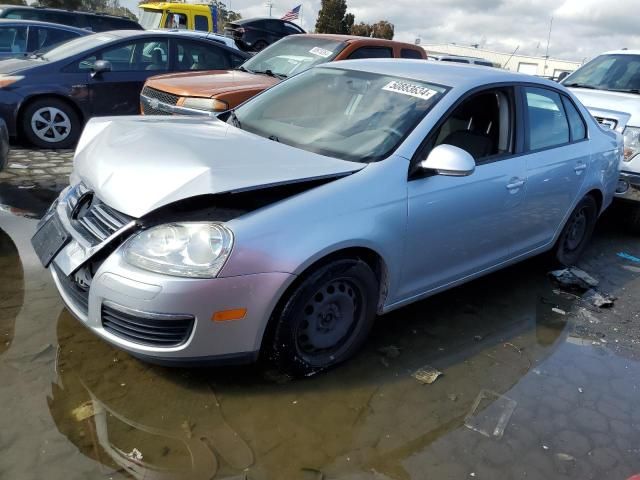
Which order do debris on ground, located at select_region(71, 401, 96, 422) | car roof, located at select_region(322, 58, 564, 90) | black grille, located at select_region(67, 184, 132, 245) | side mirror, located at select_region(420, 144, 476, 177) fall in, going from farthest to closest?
car roof, located at select_region(322, 58, 564, 90) → side mirror, located at select_region(420, 144, 476, 177) → black grille, located at select_region(67, 184, 132, 245) → debris on ground, located at select_region(71, 401, 96, 422)

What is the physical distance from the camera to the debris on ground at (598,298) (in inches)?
171

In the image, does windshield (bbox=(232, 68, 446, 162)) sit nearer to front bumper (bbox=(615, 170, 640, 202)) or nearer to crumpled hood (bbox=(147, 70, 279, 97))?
crumpled hood (bbox=(147, 70, 279, 97))

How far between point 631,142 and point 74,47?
277 inches

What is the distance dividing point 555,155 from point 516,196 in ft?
2.25

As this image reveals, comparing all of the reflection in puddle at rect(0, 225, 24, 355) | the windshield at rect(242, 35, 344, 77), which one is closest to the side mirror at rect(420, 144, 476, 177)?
the reflection in puddle at rect(0, 225, 24, 355)

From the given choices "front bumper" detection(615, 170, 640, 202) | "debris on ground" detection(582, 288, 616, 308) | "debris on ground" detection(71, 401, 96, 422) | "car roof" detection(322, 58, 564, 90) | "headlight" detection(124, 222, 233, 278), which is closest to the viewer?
"headlight" detection(124, 222, 233, 278)

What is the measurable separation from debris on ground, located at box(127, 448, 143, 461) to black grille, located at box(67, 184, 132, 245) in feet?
3.16

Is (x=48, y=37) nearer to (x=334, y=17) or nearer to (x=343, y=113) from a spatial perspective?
(x=343, y=113)

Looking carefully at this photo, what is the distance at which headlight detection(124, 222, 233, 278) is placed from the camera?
7.95 feet

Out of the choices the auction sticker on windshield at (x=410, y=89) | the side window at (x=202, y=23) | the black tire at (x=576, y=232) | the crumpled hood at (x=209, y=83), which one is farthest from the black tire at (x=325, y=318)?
the side window at (x=202, y=23)

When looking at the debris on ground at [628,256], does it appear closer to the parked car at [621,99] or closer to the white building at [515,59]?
the parked car at [621,99]

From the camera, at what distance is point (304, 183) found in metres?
2.77

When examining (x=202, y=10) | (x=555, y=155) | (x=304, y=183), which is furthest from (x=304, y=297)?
(x=202, y=10)

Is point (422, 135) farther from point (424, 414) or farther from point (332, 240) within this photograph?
point (424, 414)
